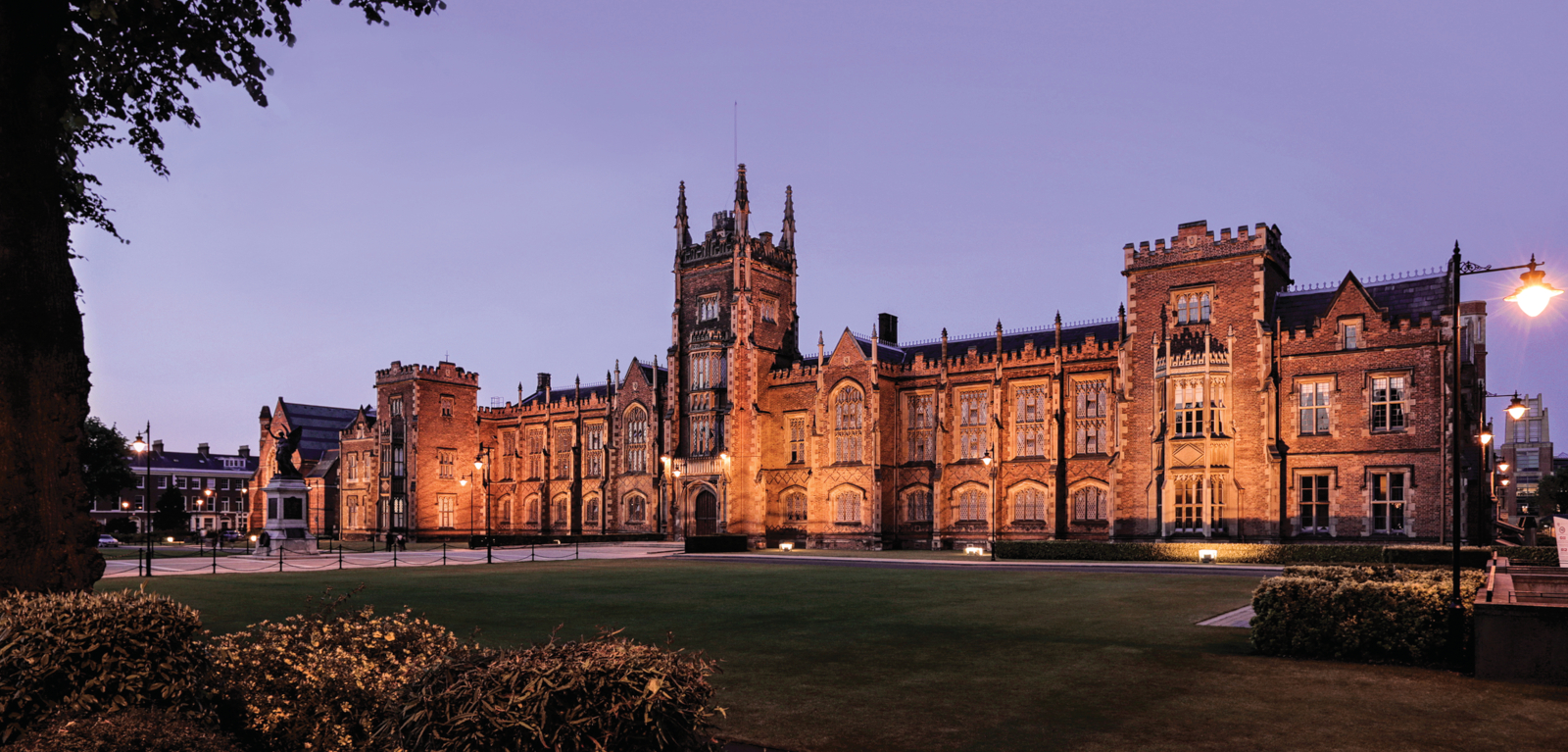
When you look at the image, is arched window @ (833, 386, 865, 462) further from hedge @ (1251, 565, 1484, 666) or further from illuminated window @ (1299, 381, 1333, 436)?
hedge @ (1251, 565, 1484, 666)

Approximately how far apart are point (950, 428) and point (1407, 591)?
39360mm

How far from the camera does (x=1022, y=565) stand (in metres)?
36.6

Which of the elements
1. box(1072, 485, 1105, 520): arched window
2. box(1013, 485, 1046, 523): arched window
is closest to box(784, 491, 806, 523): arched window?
box(1013, 485, 1046, 523): arched window

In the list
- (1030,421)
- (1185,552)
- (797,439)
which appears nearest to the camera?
(1185,552)

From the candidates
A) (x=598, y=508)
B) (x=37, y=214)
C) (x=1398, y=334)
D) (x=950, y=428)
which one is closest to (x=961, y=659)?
(x=37, y=214)

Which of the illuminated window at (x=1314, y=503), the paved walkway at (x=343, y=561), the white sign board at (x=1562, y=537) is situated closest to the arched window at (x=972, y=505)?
the illuminated window at (x=1314, y=503)

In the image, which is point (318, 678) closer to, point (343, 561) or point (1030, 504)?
point (343, 561)

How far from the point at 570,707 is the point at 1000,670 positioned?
388 inches

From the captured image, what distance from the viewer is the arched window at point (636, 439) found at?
65.1m

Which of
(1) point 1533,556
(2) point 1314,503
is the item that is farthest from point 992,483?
(1) point 1533,556

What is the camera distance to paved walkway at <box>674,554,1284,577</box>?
31.6 m

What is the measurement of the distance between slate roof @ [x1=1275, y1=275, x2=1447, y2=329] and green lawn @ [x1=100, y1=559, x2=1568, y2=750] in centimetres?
2118

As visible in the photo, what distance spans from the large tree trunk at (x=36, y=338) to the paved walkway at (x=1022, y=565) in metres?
29.1

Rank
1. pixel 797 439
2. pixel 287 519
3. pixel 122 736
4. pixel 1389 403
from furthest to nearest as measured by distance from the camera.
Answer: pixel 797 439 → pixel 287 519 → pixel 1389 403 → pixel 122 736
